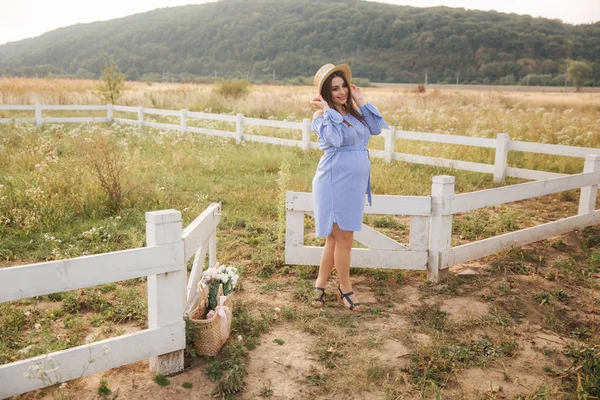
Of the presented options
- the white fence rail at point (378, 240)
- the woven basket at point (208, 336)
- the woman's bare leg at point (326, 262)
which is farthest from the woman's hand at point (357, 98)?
the woven basket at point (208, 336)

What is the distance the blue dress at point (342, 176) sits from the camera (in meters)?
4.37

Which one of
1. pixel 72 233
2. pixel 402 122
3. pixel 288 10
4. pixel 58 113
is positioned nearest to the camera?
pixel 72 233

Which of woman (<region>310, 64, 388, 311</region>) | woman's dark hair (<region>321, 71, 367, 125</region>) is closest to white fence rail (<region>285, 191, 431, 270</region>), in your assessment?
woman (<region>310, 64, 388, 311</region>)

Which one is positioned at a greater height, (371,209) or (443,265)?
(371,209)

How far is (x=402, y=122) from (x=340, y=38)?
295ft

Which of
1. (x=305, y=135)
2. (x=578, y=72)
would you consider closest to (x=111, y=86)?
(x=305, y=135)

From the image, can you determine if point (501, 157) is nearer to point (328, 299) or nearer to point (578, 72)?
point (328, 299)

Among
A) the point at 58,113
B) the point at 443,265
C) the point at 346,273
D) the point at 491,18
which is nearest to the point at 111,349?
the point at 346,273

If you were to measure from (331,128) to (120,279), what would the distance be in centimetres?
202

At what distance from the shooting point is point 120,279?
3.14 metres

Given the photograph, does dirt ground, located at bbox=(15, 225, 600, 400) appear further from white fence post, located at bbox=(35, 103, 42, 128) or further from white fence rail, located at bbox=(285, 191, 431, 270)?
white fence post, located at bbox=(35, 103, 42, 128)

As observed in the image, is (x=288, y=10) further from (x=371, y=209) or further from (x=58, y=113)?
(x=371, y=209)

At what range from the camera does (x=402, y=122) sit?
16547 mm

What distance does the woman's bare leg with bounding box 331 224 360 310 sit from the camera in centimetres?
459
